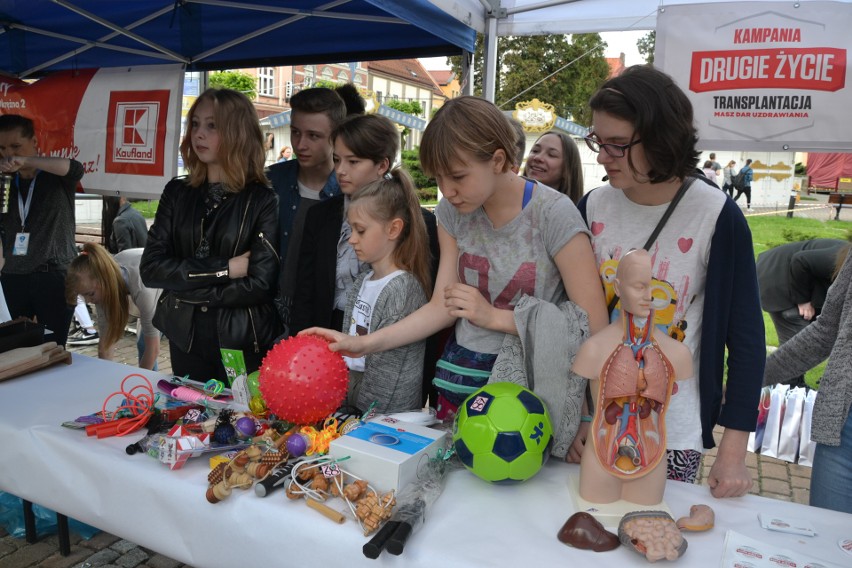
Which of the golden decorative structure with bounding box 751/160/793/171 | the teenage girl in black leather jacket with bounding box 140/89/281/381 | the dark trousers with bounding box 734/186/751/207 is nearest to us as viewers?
the teenage girl in black leather jacket with bounding box 140/89/281/381

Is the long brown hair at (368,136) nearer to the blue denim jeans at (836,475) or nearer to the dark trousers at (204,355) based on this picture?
the dark trousers at (204,355)

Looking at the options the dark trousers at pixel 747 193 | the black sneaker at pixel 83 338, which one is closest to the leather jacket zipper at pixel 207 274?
the black sneaker at pixel 83 338

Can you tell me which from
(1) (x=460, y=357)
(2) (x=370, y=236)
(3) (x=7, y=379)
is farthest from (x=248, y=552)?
(3) (x=7, y=379)

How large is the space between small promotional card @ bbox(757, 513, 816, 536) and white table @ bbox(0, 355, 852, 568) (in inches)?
0.6

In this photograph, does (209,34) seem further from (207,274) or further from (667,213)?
(667,213)

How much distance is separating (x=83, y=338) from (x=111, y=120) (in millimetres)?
2679

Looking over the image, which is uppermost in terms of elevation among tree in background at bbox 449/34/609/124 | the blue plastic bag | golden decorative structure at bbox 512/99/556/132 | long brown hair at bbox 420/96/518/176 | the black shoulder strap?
tree in background at bbox 449/34/609/124

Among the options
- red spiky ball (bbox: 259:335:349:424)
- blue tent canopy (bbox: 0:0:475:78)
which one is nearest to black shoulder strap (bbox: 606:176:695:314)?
red spiky ball (bbox: 259:335:349:424)

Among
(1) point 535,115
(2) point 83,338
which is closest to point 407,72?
(1) point 535,115

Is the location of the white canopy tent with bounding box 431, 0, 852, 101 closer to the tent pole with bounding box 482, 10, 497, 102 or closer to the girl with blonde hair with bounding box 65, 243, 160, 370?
the tent pole with bounding box 482, 10, 497, 102

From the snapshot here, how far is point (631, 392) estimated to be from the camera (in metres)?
1.19

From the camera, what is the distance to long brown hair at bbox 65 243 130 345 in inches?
132

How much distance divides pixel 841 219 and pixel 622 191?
20.1 metres

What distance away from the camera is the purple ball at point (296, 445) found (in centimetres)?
143
